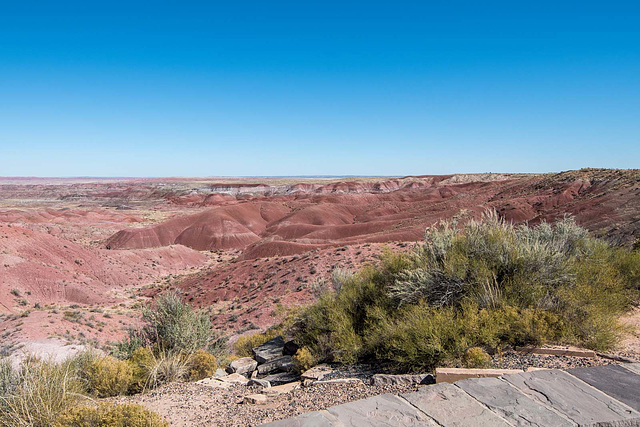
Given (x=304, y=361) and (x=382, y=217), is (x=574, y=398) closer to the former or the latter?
(x=304, y=361)

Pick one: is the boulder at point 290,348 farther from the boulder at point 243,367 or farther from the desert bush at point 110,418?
the desert bush at point 110,418

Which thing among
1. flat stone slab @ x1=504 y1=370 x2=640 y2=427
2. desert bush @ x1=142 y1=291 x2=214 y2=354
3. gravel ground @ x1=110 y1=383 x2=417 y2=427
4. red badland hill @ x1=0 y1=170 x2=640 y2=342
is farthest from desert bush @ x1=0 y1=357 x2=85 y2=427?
red badland hill @ x1=0 y1=170 x2=640 y2=342

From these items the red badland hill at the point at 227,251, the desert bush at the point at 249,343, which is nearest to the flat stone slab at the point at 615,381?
the desert bush at the point at 249,343

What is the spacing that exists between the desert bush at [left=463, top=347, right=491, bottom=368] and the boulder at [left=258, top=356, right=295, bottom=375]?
3.71m

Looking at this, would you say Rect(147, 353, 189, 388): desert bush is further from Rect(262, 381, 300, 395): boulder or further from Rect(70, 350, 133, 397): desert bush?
Rect(262, 381, 300, 395): boulder

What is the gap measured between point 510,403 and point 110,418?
3.83 metres

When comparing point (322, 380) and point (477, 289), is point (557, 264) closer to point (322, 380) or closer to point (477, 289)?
point (477, 289)

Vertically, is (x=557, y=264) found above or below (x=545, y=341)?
above

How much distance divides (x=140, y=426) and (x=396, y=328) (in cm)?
374

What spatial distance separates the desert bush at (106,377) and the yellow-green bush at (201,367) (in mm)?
1134

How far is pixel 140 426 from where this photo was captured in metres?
3.71

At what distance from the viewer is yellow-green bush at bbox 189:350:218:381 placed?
293 inches

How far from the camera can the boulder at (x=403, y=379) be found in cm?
482

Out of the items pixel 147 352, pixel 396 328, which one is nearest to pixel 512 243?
pixel 396 328
